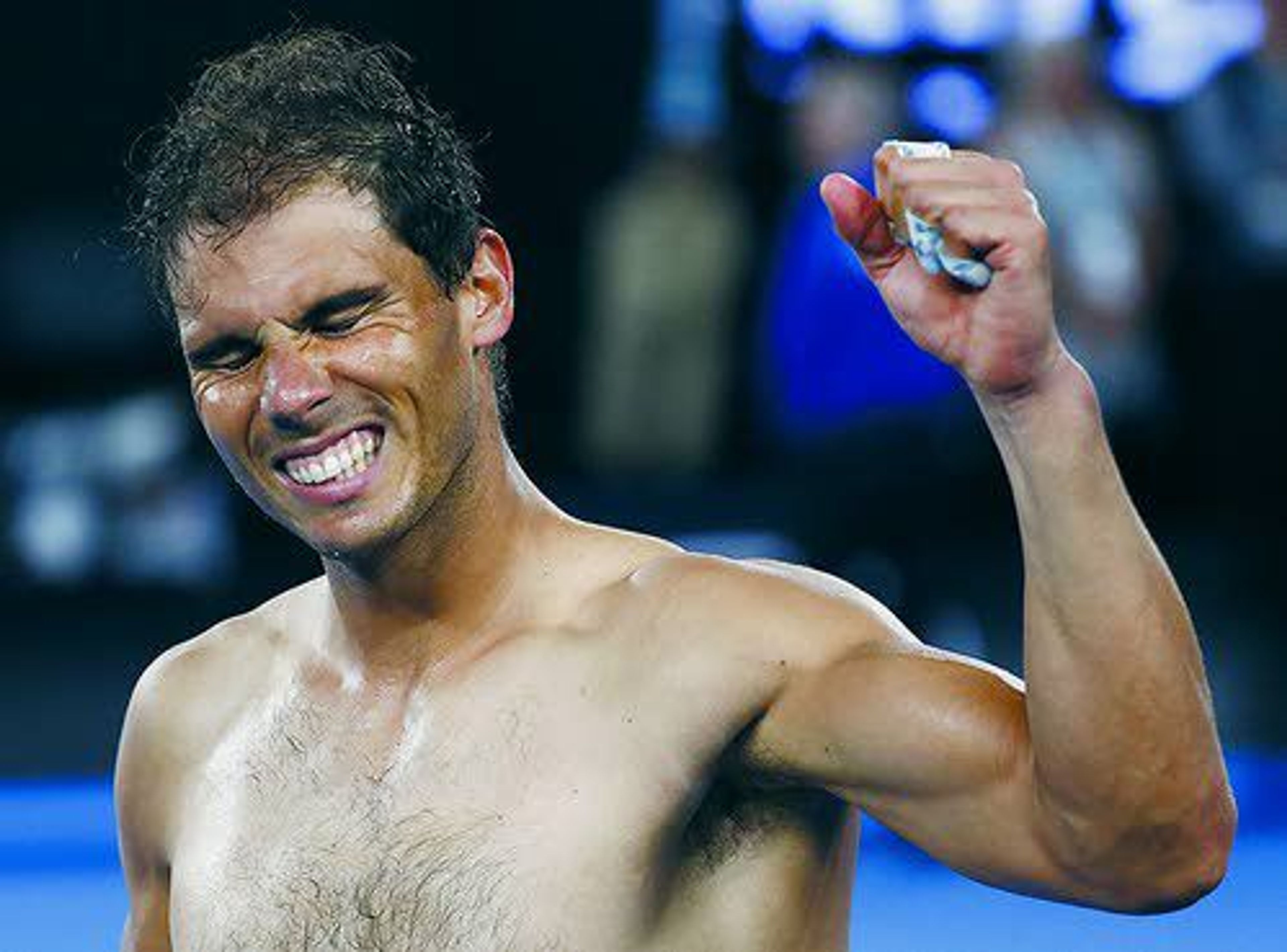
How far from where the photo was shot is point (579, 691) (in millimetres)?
3031

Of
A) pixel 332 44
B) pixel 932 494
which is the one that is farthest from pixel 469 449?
pixel 932 494

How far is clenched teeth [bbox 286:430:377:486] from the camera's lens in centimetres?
305

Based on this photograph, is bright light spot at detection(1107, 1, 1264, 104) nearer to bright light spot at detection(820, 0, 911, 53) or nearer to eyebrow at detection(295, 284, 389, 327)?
bright light spot at detection(820, 0, 911, 53)

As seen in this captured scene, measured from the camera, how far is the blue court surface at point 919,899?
6094 mm

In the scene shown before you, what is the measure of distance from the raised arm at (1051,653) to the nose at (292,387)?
0.67 m

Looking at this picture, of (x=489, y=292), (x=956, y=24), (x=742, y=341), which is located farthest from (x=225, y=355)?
Result: (x=956, y=24)

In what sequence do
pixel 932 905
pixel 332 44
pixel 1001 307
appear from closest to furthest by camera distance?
pixel 1001 307 < pixel 332 44 < pixel 932 905

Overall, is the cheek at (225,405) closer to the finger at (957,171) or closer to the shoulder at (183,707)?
the shoulder at (183,707)

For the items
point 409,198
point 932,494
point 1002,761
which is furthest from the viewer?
point 932,494

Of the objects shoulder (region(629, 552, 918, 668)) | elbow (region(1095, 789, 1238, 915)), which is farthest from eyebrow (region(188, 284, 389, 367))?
elbow (region(1095, 789, 1238, 915))

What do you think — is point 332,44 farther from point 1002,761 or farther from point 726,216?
point 726,216

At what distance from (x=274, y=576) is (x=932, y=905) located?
291cm

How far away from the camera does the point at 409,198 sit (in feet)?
10.4

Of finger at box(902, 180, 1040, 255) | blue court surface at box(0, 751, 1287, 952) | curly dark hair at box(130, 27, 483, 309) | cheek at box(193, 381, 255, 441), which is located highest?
finger at box(902, 180, 1040, 255)
